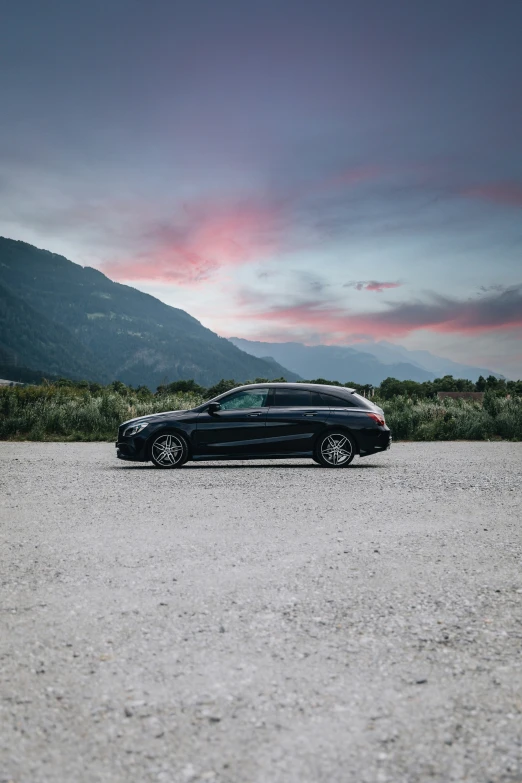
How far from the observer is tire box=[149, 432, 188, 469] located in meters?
13.0

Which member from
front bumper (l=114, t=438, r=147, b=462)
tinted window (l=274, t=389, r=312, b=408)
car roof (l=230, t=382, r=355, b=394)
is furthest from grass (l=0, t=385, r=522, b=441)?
tinted window (l=274, t=389, r=312, b=408)

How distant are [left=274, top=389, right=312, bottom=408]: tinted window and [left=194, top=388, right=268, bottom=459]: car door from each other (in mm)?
329

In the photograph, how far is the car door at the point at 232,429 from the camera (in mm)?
13031

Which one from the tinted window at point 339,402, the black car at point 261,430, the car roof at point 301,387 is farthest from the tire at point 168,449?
the tinted window at point 339,402

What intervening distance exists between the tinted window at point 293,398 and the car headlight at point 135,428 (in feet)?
8.29

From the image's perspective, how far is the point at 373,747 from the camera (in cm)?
286

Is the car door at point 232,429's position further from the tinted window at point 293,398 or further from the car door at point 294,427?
the tinted window at point 293,398

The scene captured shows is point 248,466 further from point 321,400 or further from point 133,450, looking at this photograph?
point 133,450

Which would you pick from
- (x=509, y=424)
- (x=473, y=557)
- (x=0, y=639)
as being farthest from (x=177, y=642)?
(x=509, y=424)

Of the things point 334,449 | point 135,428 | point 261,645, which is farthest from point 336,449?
point 261,645

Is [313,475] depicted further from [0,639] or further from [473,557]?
[0,639]

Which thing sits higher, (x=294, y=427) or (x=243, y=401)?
(x=243, y=401)

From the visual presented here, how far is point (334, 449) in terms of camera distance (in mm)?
13328

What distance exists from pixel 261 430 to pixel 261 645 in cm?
919
